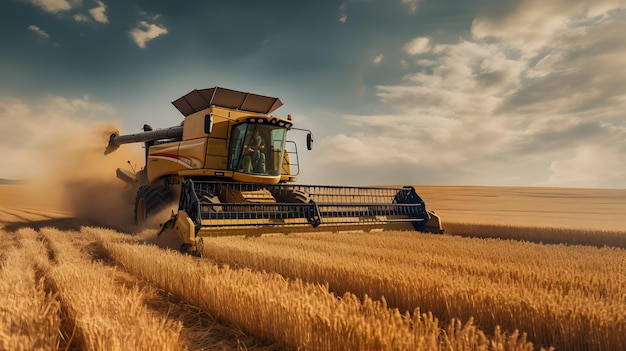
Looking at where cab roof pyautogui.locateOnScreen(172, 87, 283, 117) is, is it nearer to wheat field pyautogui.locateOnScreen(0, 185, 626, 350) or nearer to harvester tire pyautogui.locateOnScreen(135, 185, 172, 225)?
harvester tire pyautogui.locateOnScreen(135, 185, 172, 225)

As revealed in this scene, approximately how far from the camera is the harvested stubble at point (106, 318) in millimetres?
2143

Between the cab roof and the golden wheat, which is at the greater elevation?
the cab roof

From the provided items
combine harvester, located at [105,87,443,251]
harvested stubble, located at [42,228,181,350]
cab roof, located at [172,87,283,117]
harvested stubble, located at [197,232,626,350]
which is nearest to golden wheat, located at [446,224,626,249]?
combine harvester, located at [105,87,443,251]

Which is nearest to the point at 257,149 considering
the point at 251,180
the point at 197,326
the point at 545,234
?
the point at 251,180

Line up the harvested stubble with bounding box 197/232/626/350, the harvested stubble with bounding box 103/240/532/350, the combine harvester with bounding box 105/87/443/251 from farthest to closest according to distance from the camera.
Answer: the combine harvester with bounding box 105/87/443/251 → the harvested stubble with bounding box 197/232/626/350 → the harvested stubble with bounding box 103/240/532/350

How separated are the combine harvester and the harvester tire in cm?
2

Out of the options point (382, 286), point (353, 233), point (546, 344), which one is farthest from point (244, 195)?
point (546, 344)

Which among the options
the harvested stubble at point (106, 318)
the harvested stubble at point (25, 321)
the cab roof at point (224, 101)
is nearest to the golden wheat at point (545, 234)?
the cab roof at point (224, 101)

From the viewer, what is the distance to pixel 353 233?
328 inches

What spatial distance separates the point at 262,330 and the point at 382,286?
53.0 inches

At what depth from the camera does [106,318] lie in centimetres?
251

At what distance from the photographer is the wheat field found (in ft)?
7.43

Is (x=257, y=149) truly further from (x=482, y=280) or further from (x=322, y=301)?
(x=322, y=301)

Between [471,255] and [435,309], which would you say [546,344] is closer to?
[435,309]
